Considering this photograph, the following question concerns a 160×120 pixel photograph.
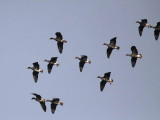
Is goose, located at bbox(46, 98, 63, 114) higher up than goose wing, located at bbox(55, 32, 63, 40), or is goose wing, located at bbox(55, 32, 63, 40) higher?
goose wing, located at bbox(55, 32, 63, 40)

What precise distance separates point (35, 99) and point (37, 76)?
15.4 ft

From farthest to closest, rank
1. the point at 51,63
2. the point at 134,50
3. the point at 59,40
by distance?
the point at 51,63
the point at 59,40
the point at 134,50

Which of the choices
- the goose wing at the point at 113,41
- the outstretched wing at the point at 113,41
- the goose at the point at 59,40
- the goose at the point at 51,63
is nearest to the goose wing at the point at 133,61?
the goose wing at the point at 113,41

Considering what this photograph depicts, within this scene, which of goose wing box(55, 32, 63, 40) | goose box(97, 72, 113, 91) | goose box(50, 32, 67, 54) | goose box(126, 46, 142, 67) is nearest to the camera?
goose box(126, 46, 142, 67)

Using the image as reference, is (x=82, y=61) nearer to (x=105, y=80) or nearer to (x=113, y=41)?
(x=105, y=80)

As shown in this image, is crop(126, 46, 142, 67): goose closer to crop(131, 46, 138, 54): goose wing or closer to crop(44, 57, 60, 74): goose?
crop(131, 46, 138, 54): goose wing

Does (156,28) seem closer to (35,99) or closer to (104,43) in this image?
(104,43)

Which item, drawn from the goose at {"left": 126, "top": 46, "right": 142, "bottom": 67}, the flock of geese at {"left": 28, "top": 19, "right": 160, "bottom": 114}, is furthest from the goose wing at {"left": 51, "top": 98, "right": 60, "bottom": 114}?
the goose at {"left": 126, "top": 46, "right": 142, "bottom": 67}

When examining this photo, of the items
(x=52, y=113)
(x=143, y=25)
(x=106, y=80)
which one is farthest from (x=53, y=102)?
(x=143, y=25)

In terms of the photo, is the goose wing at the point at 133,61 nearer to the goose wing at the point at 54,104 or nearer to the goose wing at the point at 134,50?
the goose wing at the point at 134,50

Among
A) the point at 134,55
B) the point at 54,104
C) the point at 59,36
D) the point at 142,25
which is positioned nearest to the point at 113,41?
the point at 134,55

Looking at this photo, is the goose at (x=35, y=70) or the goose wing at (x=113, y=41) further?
the goose at (x=35, y=70)

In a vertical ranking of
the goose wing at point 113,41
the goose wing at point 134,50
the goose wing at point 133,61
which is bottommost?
the goose wing at point 133,61

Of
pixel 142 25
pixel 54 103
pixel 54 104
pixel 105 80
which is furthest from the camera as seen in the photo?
pixel 105 80
